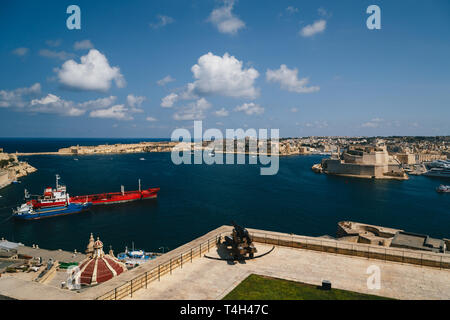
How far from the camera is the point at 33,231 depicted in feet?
124

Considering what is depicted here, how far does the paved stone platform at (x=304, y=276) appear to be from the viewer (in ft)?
28.2

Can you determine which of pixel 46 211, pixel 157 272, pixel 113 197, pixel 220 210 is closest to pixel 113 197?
pixel 113 197

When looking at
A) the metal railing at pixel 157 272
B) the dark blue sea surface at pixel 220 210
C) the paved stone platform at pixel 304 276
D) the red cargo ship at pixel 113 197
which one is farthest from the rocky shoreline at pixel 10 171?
the paved stone platform at pixel 304 276

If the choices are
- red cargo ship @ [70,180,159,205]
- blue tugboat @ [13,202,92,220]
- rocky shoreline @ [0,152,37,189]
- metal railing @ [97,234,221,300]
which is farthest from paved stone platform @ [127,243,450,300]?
rocky shoreline @ [0,152,37,189]

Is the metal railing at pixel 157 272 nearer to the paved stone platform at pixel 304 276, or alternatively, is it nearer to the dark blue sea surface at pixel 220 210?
the paved stone platform at pixel 304 276

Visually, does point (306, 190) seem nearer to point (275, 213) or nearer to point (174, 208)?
point (275, 213)

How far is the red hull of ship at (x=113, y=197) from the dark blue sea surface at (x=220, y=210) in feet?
6.23

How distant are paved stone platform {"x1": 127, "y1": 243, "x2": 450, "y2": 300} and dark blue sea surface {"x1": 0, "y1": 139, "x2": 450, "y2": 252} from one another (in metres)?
21.5

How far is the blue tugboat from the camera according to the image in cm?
4219

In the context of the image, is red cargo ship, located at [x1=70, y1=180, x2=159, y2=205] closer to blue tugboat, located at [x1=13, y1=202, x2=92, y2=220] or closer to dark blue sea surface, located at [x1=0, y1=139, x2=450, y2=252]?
dark blue sea surface, located at [x1=0, y1=139, x2=450, y2=252]

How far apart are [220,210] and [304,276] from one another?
3550 cm
